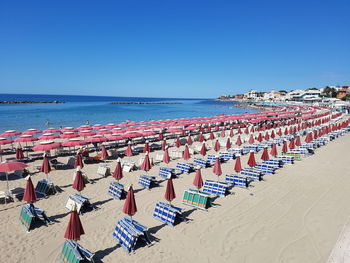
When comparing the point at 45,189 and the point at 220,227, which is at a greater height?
the point at 45,189

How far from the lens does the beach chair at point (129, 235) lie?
6.04 meters

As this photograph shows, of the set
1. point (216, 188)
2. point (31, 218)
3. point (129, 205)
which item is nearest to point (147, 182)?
point (216, 188)

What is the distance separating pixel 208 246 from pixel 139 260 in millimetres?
1896

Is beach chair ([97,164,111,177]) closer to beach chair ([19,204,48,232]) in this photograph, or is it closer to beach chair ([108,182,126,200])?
beach chair ([108,182,126,200])

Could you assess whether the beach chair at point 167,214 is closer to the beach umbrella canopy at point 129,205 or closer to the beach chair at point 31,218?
the beach umbrella canopy at point 129,205

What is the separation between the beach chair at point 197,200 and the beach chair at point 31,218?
16.0ft

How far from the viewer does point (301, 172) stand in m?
12.6

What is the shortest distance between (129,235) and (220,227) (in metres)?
2.86

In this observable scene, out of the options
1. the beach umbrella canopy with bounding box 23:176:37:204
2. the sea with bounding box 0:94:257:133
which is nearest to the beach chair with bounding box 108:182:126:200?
the beach umbrella canopy with bounding box 23:176:37:204

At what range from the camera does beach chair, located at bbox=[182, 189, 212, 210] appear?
833 cm

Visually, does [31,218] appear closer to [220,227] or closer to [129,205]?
[129,205]

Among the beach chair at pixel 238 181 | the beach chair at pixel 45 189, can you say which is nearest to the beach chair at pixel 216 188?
the beach chair at pixel 238 181

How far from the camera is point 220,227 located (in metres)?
7.16

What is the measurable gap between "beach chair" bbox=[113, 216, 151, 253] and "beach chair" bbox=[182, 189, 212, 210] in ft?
8.47
